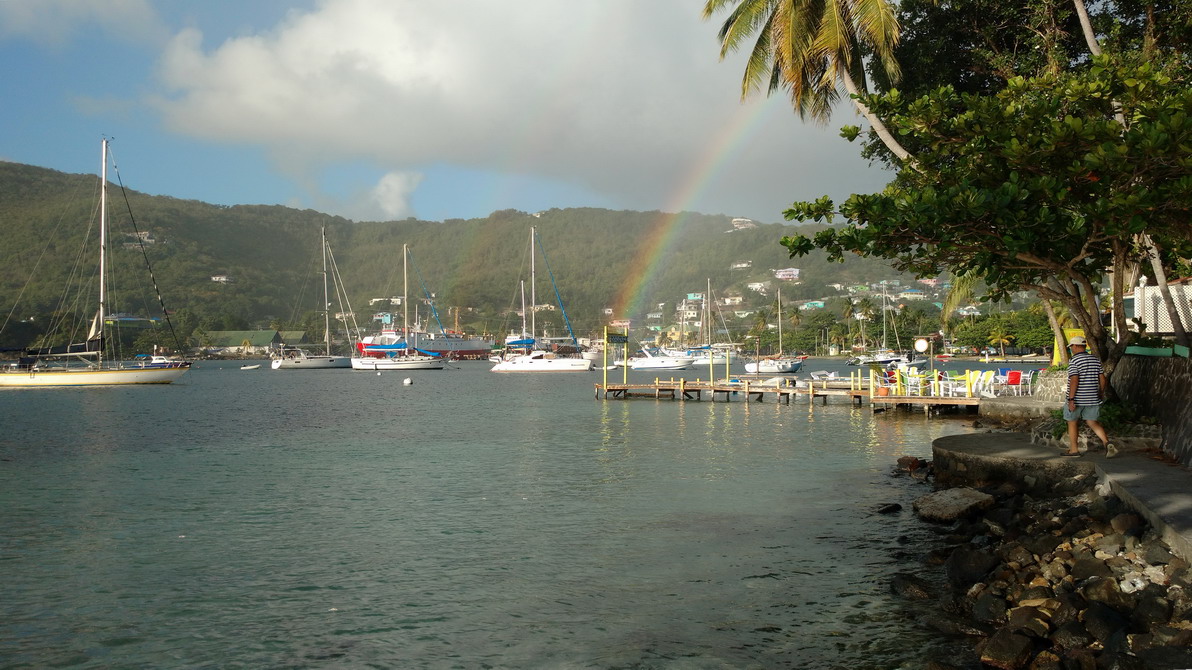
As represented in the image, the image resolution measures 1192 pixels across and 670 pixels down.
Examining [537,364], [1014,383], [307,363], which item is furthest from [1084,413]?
[307,363]

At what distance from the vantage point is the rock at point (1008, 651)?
7.93 metres

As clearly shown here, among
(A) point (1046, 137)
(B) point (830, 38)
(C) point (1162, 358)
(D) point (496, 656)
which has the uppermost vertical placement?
(B) point (830, 38)

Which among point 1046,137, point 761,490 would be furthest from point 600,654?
point 761,490

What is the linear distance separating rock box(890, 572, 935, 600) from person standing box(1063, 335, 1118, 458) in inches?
181

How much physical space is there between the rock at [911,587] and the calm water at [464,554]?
0.72 feet

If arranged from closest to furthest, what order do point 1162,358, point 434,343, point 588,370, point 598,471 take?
point 1162,358 → point 598,471 → point 588,370 → point 434,343

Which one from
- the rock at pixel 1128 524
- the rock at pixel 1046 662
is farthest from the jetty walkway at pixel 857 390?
the rock at pixel 1046 662

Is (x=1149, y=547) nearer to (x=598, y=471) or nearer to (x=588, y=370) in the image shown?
(x=598, y=471)

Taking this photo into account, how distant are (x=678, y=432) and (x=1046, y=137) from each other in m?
21.6

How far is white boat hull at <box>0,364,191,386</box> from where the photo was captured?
65.9 m

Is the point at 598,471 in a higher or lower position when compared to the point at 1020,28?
lower

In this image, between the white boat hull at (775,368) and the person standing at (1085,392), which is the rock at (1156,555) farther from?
the white boat hull at (775,368)

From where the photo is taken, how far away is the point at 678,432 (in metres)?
32.1

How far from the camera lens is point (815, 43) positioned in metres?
24.2
